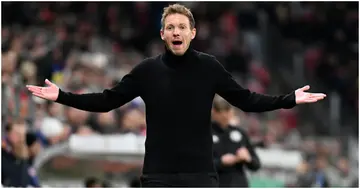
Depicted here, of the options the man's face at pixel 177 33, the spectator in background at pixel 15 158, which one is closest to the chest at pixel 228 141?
the spectator in background at pixel 15 158

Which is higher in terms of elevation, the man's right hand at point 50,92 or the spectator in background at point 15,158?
the man's right hand at point 50,92

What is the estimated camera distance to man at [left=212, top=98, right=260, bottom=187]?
31.0 feet

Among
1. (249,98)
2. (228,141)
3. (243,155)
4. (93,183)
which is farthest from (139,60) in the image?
(249,98)

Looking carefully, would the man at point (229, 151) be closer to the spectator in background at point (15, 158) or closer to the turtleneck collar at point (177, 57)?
the spectator in background at point (15, 158)

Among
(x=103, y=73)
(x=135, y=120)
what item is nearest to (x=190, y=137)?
(x=135, y=120)

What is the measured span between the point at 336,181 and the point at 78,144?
5.84m

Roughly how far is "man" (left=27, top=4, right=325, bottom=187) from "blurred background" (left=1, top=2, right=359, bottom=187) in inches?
135

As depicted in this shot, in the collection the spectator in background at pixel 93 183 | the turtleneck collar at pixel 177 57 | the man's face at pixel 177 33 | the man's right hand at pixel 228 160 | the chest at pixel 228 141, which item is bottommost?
the spectator in background at pixel 93 183

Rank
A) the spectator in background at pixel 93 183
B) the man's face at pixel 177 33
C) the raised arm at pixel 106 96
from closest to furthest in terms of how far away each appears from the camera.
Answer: the man's face at pixel 177 33, the raised arm at pixel 106 96, the spectator in background at pixel 93 183

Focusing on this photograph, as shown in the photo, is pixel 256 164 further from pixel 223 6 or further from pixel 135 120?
pixel 223 6

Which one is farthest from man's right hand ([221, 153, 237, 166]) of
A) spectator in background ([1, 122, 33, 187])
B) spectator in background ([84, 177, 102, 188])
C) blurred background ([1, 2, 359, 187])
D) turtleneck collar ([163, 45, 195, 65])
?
turtleneck collar ([163, 45, 195, 65])

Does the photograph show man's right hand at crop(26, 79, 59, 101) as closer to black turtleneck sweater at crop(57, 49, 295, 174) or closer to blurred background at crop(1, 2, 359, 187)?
black turtleneck sweater at crop(57, 49, 295, 174)

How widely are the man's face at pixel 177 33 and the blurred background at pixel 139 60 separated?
3599 millimetres

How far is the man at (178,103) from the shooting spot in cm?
655
